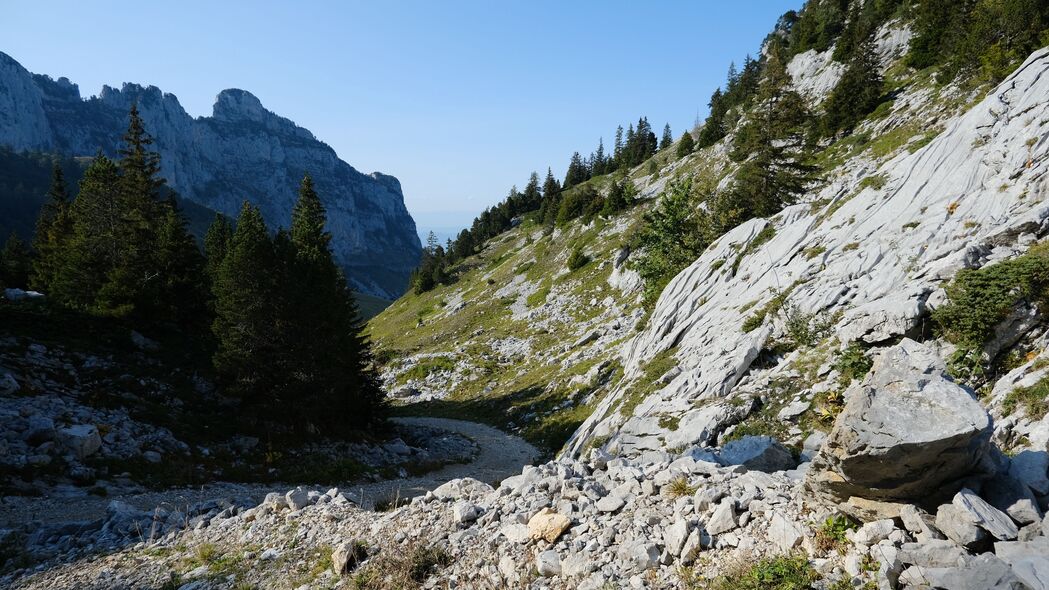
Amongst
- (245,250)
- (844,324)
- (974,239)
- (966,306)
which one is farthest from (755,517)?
(245,250)

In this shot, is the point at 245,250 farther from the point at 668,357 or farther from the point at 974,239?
the point at 974,239

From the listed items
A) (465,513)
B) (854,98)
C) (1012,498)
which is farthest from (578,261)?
(1012,498)

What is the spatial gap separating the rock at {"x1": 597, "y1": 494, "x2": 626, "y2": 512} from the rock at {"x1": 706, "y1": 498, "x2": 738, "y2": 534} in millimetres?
1942

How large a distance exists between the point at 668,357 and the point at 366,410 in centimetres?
1981

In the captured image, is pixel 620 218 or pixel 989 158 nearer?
pixel 989 158

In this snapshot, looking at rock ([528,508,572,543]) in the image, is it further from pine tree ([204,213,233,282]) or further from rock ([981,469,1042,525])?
pine tree ([204,213,233,282])

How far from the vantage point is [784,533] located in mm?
6836

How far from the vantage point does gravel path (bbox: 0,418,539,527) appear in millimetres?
14602

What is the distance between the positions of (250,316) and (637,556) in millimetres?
24864

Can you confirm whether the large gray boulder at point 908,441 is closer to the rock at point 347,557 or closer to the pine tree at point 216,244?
the rock at point 347,557

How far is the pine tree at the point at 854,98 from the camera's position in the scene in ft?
180

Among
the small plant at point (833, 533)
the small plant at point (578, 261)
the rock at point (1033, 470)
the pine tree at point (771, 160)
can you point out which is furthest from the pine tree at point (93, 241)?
the small plant at point (578, 261)

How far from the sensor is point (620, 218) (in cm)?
7869

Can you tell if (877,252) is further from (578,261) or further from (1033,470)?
(578,261)
